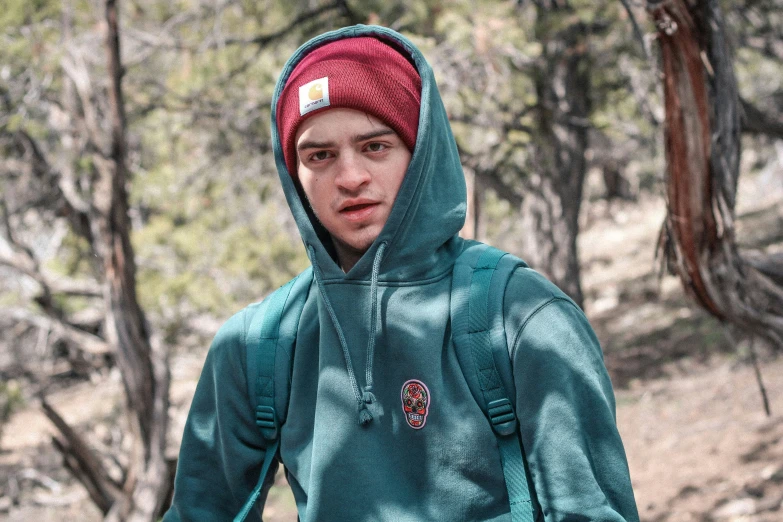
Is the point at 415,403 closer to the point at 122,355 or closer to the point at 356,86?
the point at 356,86

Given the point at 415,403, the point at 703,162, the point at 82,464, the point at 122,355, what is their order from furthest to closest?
the point at 82,464
the point at 122,355
the point at 703,162
the point at 415,403

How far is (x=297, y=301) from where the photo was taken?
1829mm

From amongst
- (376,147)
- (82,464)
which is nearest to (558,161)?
(82,464)

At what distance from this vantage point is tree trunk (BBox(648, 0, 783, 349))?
8.40 ft

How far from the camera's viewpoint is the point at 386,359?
1631mm

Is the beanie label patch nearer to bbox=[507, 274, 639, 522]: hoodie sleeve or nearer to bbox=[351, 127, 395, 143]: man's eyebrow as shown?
bbox=[351, 127, 395, 143]: man's eyebrow

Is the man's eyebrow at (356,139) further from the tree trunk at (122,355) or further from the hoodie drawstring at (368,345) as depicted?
the tree trunk at (122,355)

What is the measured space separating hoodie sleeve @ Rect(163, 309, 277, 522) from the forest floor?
192cm

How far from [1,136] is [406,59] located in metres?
5.04

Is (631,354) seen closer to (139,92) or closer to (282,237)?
(282,237)

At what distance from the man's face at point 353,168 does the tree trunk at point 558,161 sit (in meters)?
5.83

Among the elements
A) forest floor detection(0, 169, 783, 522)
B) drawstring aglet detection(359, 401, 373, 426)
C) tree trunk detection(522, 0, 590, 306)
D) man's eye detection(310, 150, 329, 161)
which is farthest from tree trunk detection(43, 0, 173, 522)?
tree trunk detection(522, 0, 590, 306)

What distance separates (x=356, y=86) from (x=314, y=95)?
0.29 ft

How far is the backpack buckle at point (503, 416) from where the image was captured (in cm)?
152
